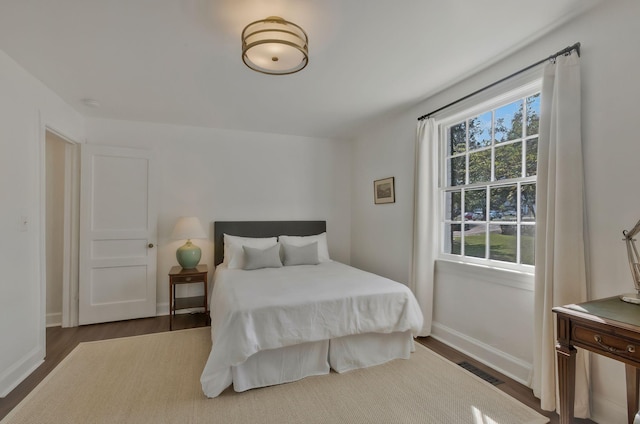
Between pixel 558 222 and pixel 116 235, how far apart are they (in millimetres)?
4278

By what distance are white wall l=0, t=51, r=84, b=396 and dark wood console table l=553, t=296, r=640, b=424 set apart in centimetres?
354

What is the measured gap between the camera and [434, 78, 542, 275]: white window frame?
7.53ft

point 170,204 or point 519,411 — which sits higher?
point 170,204

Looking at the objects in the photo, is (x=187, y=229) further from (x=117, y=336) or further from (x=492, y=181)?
(x=492, y=181)

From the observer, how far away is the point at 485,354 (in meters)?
2.57

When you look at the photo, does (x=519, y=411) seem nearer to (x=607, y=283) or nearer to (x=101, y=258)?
(x=607, y=283)

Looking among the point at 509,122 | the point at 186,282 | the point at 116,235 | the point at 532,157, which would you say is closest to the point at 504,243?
the point at 532,157

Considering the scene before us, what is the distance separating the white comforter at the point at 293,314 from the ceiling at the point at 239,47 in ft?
6.05

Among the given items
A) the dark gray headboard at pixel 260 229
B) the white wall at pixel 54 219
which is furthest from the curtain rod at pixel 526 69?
the white wall at pixel 54 219

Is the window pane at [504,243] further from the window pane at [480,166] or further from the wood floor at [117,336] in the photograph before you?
the wood floor at [117,336]

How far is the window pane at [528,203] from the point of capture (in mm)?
2293

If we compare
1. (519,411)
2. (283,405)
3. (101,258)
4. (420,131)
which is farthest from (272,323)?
(101,258)

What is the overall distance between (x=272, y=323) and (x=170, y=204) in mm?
2534

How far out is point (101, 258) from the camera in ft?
11.6
